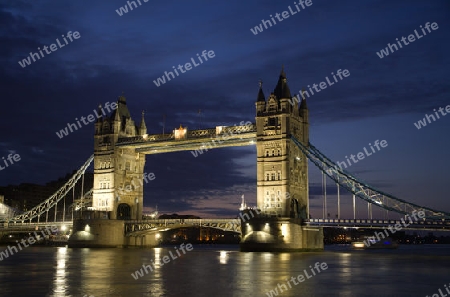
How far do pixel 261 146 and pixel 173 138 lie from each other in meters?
13.6

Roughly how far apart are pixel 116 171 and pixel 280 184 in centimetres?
2809

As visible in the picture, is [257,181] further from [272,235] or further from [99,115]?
[99,115]

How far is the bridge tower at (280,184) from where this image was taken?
68.6 m

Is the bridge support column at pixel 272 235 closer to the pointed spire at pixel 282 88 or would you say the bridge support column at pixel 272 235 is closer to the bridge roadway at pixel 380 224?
the bridge roadway at pixel 380 224

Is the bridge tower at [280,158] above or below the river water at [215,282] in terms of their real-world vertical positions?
above

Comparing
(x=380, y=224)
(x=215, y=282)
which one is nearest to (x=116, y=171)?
(x=380, y=224)

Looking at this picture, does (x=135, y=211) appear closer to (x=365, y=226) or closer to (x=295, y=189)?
(x=295, y=189)

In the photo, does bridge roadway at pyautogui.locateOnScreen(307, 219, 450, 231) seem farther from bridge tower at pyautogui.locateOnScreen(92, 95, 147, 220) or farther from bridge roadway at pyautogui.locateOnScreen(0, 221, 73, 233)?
bridge roadway at pyautogui.locateOnScreen(0, 221, 73, 233)

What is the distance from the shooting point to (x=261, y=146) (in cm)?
7362

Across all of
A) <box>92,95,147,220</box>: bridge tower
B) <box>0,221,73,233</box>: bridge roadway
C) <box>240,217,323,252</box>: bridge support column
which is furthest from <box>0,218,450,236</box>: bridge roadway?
<box>92,95,147,220</box>: bridge tower

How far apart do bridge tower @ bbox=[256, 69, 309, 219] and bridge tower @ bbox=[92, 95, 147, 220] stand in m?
24.6

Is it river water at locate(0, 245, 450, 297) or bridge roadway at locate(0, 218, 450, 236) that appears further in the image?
bridge roadway at locate(0, 218, 450, 236)

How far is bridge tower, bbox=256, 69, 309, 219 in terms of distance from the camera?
235 feet

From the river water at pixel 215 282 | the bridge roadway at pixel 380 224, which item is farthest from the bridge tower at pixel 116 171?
the river water at pixel 215 282
